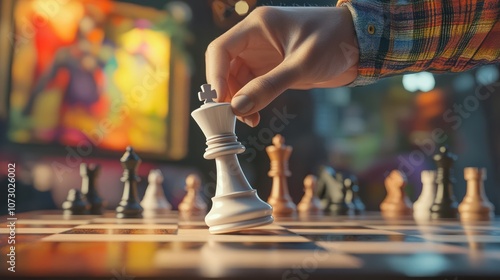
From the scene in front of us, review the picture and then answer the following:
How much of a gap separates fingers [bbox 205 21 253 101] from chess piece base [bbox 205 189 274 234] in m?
0.32

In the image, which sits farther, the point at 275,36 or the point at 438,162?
the point at 438,162

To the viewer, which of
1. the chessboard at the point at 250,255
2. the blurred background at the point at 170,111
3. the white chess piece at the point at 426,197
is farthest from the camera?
the blurred background at the point at 170,111

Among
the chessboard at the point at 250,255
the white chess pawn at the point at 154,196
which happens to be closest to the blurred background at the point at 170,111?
the white chess pawn at the point at 154,196

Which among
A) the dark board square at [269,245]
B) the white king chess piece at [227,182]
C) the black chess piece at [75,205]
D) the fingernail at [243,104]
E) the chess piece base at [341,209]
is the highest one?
the fingernail at [243,104]

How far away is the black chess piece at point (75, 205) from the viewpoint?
1919 mm

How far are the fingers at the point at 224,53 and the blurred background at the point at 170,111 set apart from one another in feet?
6.12

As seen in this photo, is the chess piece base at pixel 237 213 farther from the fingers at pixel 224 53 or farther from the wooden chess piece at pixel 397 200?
the wooden chess piece at pixel 397 200

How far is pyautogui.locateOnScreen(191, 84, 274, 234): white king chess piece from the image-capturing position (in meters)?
1.10

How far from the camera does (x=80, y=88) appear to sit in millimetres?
3115

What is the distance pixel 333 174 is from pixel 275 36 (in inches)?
51.9

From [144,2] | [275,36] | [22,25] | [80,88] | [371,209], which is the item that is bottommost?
[371,209]

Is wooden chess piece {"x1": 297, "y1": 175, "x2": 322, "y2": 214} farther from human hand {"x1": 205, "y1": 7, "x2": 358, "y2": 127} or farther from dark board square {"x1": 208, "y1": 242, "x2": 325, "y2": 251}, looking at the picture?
dark board square {"x1": 208, "y1": 242, "x2": 325, "y2": 251}

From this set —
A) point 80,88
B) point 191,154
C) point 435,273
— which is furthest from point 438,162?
point 80,88

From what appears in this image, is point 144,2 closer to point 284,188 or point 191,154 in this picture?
point 191,154
